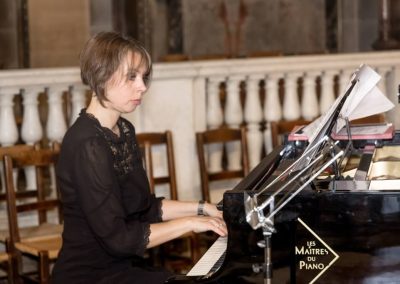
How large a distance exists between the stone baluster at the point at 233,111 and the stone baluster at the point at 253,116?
0.06m

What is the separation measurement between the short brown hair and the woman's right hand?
0.53m

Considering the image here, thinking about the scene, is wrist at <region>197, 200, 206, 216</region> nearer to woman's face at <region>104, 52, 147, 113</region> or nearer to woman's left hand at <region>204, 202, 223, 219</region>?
woman's left hand at <region>204, 202, 223, 219</region>

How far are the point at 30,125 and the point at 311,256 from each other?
3644 mm

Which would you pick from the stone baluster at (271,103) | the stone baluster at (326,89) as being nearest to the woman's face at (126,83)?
the stone baluster at (271,103)

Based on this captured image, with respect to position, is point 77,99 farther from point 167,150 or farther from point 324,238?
point 324,238

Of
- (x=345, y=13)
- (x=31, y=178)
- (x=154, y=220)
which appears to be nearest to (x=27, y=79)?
(x=31, y=178)

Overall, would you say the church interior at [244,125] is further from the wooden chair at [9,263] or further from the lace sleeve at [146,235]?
the lace sleeve at [146,235]

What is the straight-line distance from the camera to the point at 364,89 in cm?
385

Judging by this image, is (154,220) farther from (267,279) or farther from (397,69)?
(397,69)

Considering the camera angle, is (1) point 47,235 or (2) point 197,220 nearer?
(2) point 197,220

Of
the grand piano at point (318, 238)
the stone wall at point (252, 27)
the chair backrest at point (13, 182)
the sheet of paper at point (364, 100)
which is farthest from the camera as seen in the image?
the stone wall at point (252, 27)

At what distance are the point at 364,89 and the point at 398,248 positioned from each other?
0.69 metres

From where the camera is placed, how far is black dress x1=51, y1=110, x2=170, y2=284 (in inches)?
147

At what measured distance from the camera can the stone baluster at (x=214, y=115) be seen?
737 cm
